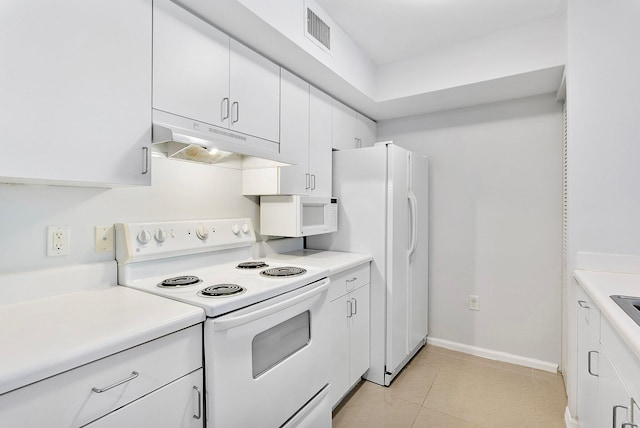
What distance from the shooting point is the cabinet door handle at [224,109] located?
1.64m

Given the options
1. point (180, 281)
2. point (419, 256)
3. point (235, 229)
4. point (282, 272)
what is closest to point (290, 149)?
point (235, 229)

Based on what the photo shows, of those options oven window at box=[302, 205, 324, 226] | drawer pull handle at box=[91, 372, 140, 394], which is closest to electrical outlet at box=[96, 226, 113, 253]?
drawer pull handle at box=[91, 372, 140, 394]

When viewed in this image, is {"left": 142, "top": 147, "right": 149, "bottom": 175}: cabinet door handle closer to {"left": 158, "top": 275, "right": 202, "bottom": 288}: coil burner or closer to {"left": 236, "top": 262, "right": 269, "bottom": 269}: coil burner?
{"left": 158, "top": 275, "right": 202, "bottom": 288}: coil burner

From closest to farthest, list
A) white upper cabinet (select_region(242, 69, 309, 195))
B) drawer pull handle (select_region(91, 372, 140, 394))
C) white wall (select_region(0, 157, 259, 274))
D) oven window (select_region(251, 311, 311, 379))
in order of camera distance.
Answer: drawer pull handle (select_region(91, 372, 140, 394)) → white wall (select_region(0, 157, 259, 274)) → oven window (select_region(251, 311, 311, 379)) → white upper cabinet (select_region(242, 69, 309, 195))

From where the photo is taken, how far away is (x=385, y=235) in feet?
7.70

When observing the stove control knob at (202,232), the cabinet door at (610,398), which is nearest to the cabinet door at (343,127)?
the stove control knob at (202,232)

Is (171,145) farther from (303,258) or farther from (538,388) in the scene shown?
(538,388)

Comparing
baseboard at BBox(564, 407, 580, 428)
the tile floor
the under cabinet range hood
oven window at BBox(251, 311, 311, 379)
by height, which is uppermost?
the under cabinet range hood

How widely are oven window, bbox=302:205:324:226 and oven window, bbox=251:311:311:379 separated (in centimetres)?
79

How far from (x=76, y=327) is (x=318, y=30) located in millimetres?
1901

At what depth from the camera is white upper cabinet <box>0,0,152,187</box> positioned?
0.97 meters

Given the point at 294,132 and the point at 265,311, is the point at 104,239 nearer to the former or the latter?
the point at 265,311

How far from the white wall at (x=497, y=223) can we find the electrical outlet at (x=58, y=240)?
8.80 ft

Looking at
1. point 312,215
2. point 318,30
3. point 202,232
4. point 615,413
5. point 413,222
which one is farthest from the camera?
point 413,222
